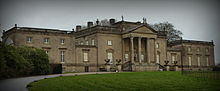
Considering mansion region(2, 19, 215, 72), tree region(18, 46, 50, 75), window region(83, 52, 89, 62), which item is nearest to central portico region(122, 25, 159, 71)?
mansion region(2, 19, 215, 72)

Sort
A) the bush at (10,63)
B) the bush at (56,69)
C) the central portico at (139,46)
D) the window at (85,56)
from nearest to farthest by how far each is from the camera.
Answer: the bush at (10,63)
the bush at (56,69)
the window at (85,56)
the central portico at (139,46)

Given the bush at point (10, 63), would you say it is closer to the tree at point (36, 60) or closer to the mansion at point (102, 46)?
the tree at point (36, 60)

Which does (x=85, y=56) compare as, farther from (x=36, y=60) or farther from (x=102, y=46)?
(x=36, y=60)

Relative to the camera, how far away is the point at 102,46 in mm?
50469

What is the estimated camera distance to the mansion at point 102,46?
1779 inches

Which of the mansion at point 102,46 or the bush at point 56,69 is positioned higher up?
the mansion at point 102,46

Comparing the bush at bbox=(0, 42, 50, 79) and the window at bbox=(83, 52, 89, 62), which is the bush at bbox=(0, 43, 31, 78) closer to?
the bush at bbox=(0, 42, 50, 79)

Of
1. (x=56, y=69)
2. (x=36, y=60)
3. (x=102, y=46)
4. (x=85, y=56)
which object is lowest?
(x=56, y=69)

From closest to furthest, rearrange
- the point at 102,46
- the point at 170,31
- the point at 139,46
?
1. the point at 102,46
2. the point at 139,46
3. the point at 170,31

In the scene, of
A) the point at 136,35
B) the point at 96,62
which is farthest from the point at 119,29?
the point at 96,62

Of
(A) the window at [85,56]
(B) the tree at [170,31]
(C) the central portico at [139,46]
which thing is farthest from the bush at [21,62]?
(B) the tree at [170,31]

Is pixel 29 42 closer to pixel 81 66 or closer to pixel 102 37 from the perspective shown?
pixel 81 66

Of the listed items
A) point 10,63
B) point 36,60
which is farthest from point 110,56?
point 10,63

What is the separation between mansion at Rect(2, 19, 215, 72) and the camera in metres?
45.2
